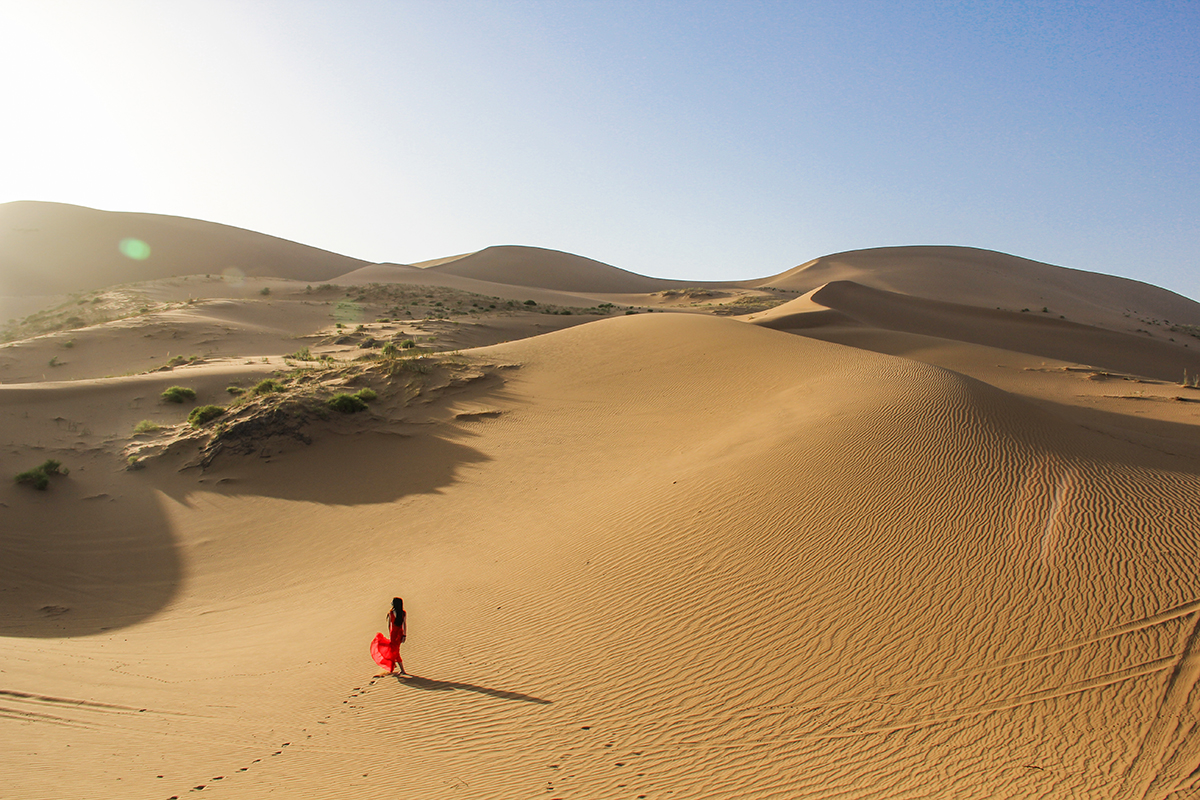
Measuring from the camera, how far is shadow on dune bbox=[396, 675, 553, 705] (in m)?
5.93

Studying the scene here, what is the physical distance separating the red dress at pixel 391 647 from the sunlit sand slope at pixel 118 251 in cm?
5838

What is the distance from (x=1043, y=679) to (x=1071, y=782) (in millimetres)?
1096

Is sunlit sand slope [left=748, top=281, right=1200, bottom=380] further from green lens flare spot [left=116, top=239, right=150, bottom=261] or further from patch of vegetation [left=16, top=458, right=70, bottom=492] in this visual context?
green lens flare spot [left=116, top=239, right=150, bottom=261]

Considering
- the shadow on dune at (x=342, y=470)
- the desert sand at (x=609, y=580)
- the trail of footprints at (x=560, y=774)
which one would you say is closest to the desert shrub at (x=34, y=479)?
the desert sand at (x=609, y=580)

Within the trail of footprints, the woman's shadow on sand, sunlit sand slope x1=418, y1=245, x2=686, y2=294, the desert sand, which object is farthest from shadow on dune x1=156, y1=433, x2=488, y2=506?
sunlit sand slope x1=418, y1=245, x2=686, y2=294

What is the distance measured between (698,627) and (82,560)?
32.6 feet

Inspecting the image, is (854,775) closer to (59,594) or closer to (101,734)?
(101,734)

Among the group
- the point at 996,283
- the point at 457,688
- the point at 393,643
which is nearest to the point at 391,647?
the point at 393,643

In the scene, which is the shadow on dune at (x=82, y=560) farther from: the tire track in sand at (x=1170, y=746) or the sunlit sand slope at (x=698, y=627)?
the tire track in sand at (x=1170, y=746)

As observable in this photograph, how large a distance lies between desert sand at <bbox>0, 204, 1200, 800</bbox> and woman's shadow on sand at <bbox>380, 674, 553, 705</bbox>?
39mm

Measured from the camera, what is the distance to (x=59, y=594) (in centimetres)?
946

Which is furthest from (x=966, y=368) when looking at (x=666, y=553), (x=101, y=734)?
(x=101, y=734)

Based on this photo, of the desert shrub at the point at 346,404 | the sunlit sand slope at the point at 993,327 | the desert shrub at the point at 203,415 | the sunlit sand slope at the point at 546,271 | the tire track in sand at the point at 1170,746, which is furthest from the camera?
the sunlit sand slope at the point at 546,271

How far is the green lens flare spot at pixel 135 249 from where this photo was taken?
59938 millimetres
